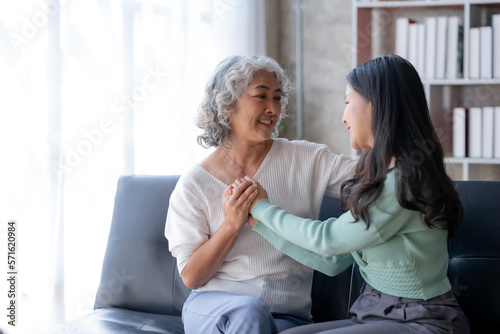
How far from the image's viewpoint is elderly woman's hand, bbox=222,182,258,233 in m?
1.64

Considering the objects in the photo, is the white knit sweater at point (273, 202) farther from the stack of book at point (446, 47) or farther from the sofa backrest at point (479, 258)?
the stack of book at point (446, 47)

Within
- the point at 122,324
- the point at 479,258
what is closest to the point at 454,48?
the point at 479,258

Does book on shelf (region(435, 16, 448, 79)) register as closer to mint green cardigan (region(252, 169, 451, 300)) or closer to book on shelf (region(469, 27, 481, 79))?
book on shelf (region(469, 27, 481, 79))

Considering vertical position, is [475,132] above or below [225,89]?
below

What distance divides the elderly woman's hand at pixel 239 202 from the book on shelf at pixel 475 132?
6.85 ft

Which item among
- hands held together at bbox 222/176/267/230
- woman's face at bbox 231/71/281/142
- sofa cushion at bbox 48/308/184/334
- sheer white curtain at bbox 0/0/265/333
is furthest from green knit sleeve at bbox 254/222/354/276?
sheer white curtain at bbox 0/0/265/333

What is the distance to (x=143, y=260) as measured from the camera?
2104 millimetres

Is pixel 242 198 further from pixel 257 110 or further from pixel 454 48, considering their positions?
pixel 454 48

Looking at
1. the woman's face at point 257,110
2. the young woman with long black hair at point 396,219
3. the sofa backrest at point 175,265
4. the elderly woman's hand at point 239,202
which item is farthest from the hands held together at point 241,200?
the sofa backrest at point 175,265

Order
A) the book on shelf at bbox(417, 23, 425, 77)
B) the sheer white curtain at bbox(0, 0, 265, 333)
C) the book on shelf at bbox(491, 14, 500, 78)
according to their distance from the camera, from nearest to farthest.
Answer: the sheer white curtain at bbox(0, 0, 265, 333)
the book on shelf at bbox(491, 14, 500, 78)
the book on shelf at bbox(417, 23, 425, 77)

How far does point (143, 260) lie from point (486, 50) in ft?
7.61

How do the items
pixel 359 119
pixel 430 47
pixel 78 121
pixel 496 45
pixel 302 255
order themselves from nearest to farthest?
pixel 359 119, pixel 302 255, pixel 78 121, pixel 496 45, pixel 430 47

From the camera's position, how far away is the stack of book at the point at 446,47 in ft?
10.7

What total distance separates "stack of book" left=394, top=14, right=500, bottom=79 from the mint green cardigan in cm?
208
